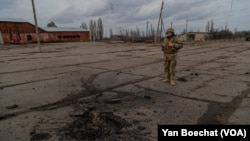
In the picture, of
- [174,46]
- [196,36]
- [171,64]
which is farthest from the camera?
[196,36]

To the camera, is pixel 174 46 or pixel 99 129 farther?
pixel 174 46

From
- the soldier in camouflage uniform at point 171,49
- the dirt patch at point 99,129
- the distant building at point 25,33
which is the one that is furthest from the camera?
the distant building at point 25,33

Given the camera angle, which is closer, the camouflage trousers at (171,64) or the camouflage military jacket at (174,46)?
the camouflage military jacket at (174,46)

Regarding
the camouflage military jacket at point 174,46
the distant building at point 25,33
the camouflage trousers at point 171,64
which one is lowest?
the camouflage trousers at point 171,64

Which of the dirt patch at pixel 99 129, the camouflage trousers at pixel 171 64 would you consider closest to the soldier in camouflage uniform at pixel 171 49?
the camouflage trousers at pixel 171 64

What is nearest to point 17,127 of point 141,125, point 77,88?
point 141,125

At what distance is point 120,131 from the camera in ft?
11.4

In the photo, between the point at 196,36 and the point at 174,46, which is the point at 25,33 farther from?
the point at 196,36

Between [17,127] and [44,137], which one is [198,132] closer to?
[44,137]

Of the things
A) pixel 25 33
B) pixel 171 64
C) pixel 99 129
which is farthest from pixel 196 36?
pixel 99 129

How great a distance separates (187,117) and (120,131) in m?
1.37

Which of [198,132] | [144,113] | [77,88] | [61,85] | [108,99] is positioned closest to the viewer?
[198,132]

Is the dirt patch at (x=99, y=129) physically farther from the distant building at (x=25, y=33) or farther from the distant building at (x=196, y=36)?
the distant building at (x=196, y=36)

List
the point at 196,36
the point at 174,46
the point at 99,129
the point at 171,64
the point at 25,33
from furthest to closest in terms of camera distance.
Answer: the point at 196,36 → the point at 25,33 → the point at 171,64 → the point at 174,46 → the point at 99,129
